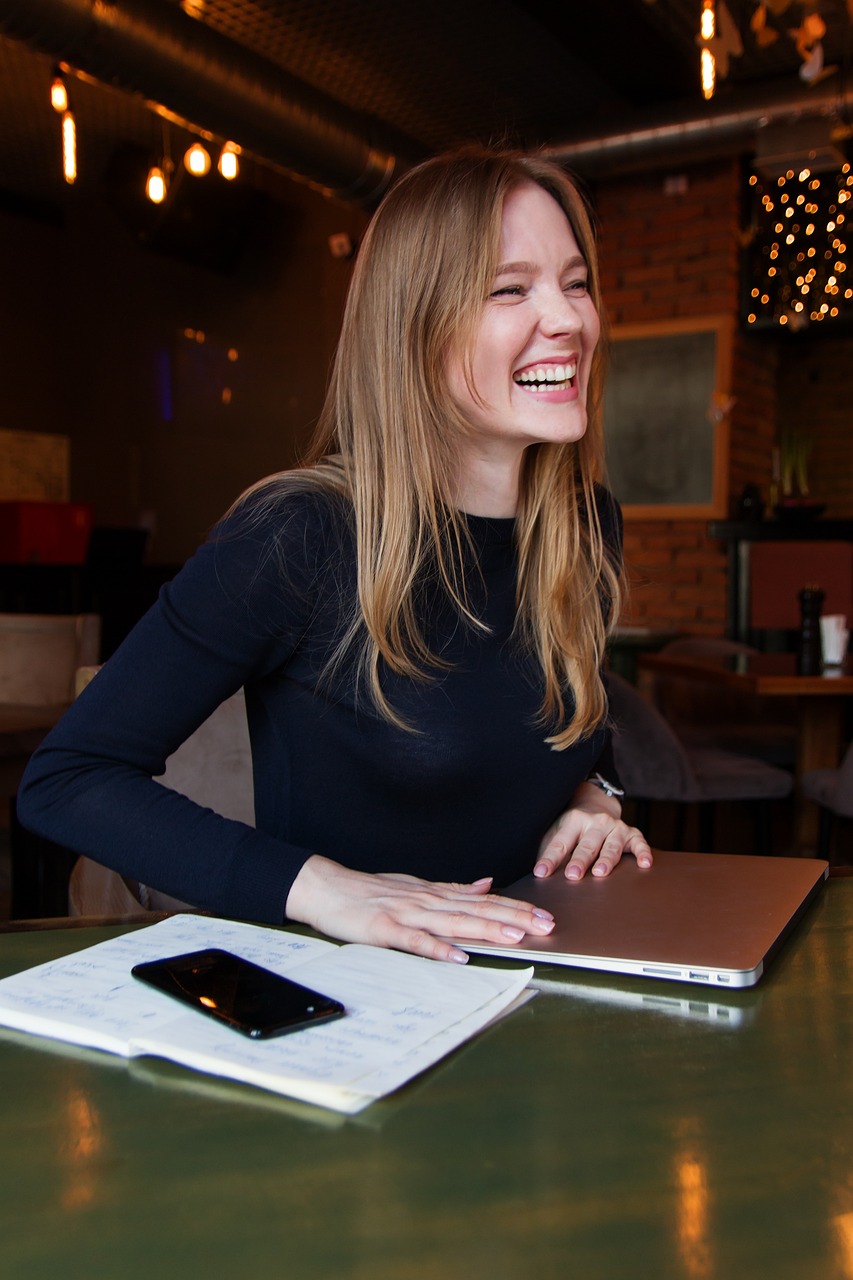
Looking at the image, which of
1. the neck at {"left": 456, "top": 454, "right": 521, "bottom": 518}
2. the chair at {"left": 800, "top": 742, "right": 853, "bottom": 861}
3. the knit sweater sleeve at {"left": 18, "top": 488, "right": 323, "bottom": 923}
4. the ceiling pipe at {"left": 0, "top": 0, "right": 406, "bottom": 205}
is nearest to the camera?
the knit sweater sleeve at {"left": 18, "top": 488, "right": 323, "bottom": 923}

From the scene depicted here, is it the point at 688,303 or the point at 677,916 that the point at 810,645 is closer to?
the point at 677,916

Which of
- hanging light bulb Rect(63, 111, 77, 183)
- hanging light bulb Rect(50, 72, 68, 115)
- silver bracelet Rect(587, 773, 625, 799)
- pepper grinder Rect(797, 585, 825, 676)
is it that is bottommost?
silver bracelet Rect(587, 773, 625, 799)

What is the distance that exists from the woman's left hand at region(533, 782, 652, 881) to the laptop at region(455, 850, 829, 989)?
1 cm

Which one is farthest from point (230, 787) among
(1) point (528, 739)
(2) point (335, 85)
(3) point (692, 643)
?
(2) point (335, 85)

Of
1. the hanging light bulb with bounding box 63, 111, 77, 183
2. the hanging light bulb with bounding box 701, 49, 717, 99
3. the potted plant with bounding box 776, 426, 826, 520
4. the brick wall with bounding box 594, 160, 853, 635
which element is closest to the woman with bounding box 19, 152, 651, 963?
the hanging light bulb with bounding box 701, 49, 717, 99

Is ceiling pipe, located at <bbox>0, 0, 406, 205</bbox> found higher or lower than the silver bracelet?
higher

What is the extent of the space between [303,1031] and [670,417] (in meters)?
6.15

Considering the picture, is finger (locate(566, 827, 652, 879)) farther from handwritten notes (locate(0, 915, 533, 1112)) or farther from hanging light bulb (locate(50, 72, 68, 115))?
hanging light bulb (locate(50, 72, 68, 115))

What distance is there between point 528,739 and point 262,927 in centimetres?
43

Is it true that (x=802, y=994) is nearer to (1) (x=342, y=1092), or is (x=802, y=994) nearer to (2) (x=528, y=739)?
(1) (x=342, y=1092)

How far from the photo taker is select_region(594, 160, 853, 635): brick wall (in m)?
6.36

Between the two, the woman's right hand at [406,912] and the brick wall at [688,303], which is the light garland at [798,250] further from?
the woman's right hand at [406,912]

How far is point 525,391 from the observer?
1.23 meters

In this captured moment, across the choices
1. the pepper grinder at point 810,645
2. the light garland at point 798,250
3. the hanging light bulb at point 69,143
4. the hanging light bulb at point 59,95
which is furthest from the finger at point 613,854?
the light garland at point 798,250
